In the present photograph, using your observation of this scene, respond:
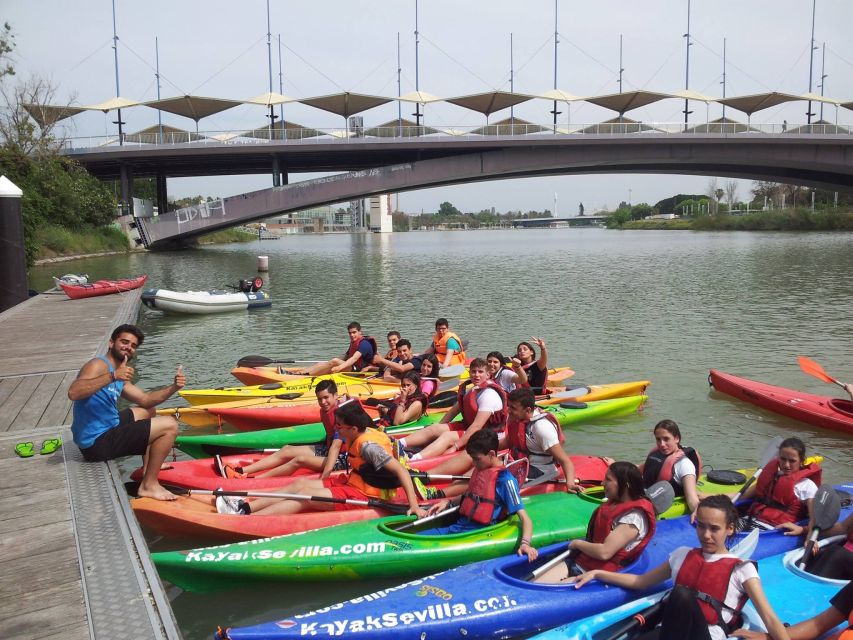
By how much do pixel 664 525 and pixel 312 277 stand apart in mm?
Answer: 31317

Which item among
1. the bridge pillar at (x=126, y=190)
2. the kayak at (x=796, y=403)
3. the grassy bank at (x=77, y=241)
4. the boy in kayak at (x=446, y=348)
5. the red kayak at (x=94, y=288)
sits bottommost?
the kayak at (x=796, y=403)

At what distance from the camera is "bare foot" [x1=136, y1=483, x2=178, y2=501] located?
6207mm

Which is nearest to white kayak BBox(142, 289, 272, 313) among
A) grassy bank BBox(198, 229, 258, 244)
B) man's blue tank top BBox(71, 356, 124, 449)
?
man's blue tank top BBox(71, 356, 124, 449)

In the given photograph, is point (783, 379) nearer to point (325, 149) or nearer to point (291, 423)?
point (291, 423)

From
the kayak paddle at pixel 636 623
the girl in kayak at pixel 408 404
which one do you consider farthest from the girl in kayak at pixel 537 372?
the kayak paddle at pixel 636 623

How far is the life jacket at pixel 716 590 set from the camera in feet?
13.1

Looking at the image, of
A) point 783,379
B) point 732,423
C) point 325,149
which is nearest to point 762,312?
point 783,379

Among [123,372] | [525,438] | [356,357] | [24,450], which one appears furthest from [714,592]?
[356,357]

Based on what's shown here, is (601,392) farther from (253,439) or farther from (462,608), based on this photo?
(462,608)

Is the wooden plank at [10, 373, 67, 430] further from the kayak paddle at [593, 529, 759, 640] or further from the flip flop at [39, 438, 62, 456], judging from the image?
the kayak paddle at [593, 529, 759, 640]

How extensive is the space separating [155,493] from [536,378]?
6207 mm

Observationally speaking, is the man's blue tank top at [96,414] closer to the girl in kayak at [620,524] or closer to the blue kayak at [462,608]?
the blue kayak at [462,608]

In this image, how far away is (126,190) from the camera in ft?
176

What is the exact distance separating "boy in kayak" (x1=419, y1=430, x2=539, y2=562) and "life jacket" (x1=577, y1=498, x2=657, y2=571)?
0.64 meters
